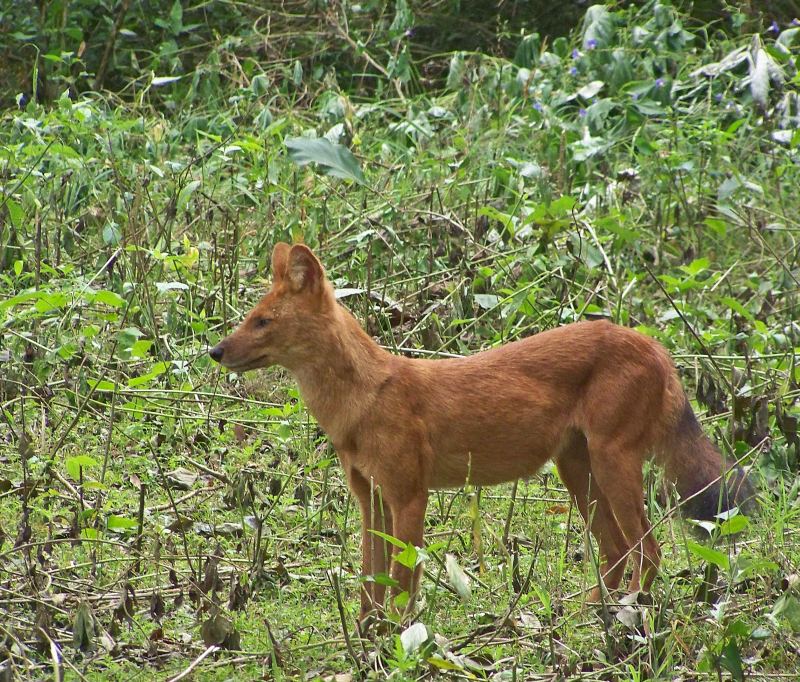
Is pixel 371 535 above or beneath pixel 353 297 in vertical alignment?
above

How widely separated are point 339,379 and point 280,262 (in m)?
0.49

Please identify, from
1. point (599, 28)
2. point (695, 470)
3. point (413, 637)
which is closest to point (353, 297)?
point (695, 470)

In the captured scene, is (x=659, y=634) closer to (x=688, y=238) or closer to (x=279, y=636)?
(x=279, y=636)

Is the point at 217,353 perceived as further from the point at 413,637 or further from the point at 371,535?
the point at 413,637

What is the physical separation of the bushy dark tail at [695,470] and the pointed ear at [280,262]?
1610 mm

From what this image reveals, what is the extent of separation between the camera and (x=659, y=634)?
397cm

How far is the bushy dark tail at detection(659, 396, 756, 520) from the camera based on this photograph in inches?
201

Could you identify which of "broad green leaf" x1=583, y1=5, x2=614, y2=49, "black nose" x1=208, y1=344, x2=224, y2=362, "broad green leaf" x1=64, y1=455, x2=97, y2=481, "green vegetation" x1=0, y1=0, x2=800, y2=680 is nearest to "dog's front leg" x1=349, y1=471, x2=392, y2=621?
"green vegetation" x1=0, y1=0, x2=800, y2=680

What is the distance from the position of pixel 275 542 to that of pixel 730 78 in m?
5.89

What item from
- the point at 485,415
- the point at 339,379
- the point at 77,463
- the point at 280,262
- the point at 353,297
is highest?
the point at 280,262

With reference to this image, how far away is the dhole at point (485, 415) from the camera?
4.77 metres

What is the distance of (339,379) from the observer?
480cm

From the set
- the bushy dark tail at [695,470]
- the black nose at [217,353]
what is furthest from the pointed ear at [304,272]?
the bushy dark tail at [695,470]

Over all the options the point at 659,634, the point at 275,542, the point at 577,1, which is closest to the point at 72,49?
the point at 577,1
